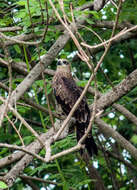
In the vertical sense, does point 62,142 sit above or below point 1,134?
above

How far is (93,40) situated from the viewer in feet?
19.1

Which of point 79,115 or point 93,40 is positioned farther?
point 93,40

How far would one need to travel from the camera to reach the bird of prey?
5273 mm

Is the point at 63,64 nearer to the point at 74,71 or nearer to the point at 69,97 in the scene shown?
the point at 69,97

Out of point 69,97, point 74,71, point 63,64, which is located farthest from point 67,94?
point 74,71

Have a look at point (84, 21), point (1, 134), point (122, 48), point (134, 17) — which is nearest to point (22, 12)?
point (84, 21)

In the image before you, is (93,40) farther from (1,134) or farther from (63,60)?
(1,134)

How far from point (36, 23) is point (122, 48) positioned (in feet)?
9.52

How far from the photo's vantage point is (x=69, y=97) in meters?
5.77

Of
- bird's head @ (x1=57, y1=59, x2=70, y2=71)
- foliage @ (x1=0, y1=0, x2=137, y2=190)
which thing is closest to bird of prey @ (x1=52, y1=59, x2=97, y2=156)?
bird's head @ (x1=57, y1=59, x2=70, y2=71)

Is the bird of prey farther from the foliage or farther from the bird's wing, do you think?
the foliage

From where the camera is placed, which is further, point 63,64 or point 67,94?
point 63,64

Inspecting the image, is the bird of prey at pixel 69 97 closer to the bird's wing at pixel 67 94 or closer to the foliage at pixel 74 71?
the bird's wing at pixel 67 94

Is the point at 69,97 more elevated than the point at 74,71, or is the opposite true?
the point at 69,97
